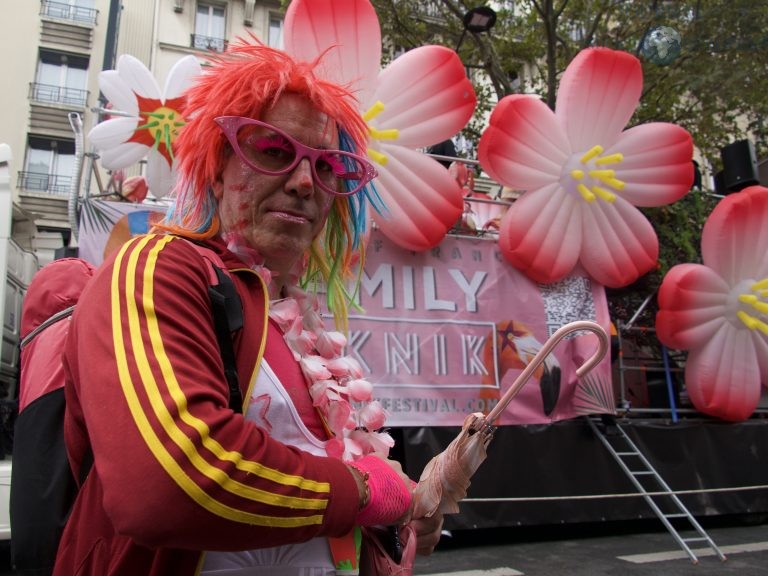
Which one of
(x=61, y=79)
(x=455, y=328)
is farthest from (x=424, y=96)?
(x=61, y=79)

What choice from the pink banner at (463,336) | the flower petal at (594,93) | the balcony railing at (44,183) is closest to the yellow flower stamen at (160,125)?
the pink banner at (463,336)

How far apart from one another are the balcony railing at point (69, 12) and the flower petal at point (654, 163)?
16.9 m

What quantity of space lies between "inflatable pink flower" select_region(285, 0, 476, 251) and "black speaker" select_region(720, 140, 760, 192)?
11.0 feet

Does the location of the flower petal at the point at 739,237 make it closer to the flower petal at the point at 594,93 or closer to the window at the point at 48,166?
the flower petal at the point at 594,93

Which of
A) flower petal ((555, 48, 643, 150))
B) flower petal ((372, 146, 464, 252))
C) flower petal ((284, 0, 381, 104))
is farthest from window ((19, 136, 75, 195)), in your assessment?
flower petal ((555, 48, 643, 150))

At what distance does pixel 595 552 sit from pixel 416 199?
331cm

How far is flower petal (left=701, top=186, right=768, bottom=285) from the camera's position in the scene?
5.87m

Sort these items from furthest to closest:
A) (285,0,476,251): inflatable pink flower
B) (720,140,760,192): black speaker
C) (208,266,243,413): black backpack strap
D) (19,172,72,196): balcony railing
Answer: (19,172,72,196): balcony railing < (720,140,760,192): black speaker < (285,0,476,251): inflatable pink flower < (208,266,243,413): black backpack strap

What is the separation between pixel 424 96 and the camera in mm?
4902

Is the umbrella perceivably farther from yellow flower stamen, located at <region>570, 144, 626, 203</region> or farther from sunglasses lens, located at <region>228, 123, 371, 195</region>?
yellow flower stamen, located at <region>570, 144, 626, 203</region>

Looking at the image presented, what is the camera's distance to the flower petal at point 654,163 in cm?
571

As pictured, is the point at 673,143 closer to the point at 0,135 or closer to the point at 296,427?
the point at 296,427

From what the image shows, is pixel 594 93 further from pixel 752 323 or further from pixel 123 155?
pixel 123 155

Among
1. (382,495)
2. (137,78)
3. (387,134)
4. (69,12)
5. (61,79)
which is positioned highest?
(69,12)
